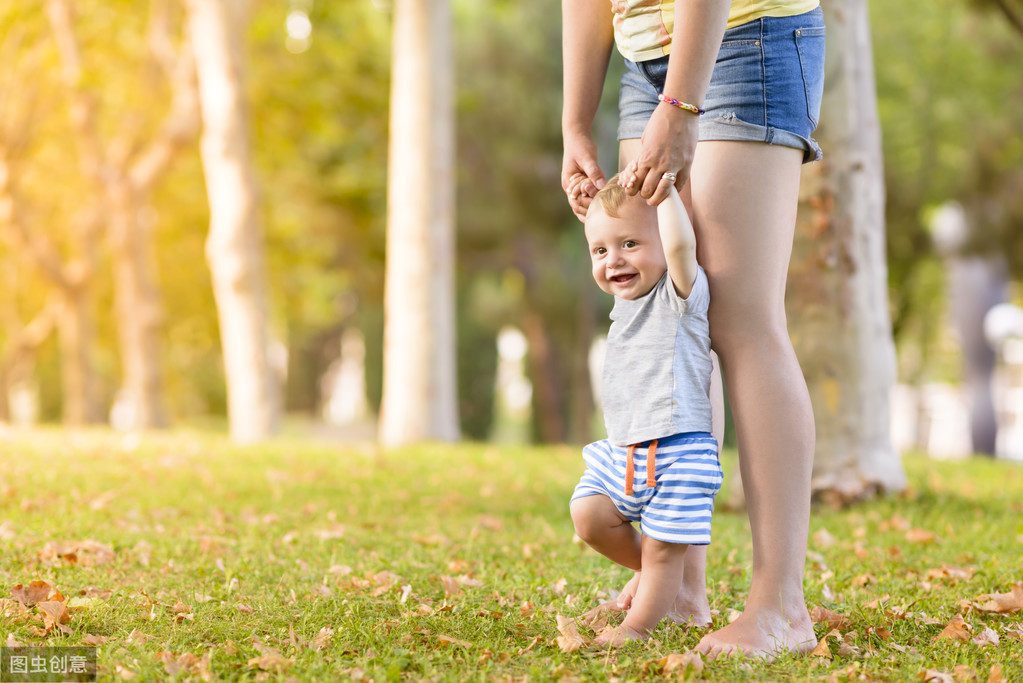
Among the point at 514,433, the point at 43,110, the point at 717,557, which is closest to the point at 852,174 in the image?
the point at 717,557

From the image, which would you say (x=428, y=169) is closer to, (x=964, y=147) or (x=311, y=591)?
(x=311, y=591)

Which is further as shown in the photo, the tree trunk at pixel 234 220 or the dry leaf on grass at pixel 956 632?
the tree trunk at pixel 234 220

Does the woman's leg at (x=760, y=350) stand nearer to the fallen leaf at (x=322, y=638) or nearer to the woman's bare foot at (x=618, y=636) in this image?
the woman's bare foot at (x=618, y=636)

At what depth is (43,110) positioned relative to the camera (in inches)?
629

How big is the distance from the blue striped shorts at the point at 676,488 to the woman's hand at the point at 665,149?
0.62 metres

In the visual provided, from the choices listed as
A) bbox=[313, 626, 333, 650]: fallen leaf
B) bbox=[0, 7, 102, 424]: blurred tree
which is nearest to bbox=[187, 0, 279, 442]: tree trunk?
bbox=[0, 7, 102, 424]: blurred tree

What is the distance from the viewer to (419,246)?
9484 mm

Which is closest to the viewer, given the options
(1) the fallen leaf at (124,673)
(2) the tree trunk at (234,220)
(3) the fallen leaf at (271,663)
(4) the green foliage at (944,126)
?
(1) the fallen leaf at (124,673)

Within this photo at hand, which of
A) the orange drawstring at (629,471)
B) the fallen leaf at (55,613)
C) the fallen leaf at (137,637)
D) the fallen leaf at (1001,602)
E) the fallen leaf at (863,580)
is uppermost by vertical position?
the orange drawstring at (629,471)

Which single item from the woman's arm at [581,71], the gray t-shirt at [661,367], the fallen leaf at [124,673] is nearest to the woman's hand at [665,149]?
the gray t-shirt at [661,367]

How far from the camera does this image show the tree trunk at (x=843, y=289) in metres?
4.95

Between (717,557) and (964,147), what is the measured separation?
552 inches

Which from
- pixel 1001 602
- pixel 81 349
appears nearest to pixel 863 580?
pixel 1001 602

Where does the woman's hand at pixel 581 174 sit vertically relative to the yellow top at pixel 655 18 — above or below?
below
